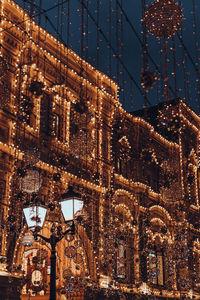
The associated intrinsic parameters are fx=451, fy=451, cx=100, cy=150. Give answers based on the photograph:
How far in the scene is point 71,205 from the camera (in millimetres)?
8828

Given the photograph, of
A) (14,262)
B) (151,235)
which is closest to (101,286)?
(14,262)

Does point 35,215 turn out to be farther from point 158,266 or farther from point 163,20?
point 158,266

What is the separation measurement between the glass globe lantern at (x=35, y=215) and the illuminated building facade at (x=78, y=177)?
73 cm

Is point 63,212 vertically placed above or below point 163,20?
below

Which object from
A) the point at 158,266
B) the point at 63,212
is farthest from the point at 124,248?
the point at 63,212

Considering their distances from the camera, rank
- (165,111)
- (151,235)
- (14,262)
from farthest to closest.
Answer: (151,235) → (14,262) → (165,111)

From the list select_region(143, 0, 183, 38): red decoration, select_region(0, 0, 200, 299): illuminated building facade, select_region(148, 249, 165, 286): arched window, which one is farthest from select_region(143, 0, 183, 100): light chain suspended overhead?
select_region(148, 249, 165, 286): arched window

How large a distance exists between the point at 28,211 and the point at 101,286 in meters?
7.77

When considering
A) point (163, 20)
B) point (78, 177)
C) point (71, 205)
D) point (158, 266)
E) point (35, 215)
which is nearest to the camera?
point (163, 20)

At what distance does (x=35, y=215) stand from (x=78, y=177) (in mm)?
7275

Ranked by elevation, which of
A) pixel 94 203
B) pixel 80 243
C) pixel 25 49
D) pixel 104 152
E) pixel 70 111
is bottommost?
pixel 80 243

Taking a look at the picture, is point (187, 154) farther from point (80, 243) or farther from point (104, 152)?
point (80, 243)

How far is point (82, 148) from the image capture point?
1165 centimetres

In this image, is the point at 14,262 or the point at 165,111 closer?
the point at 165,111
